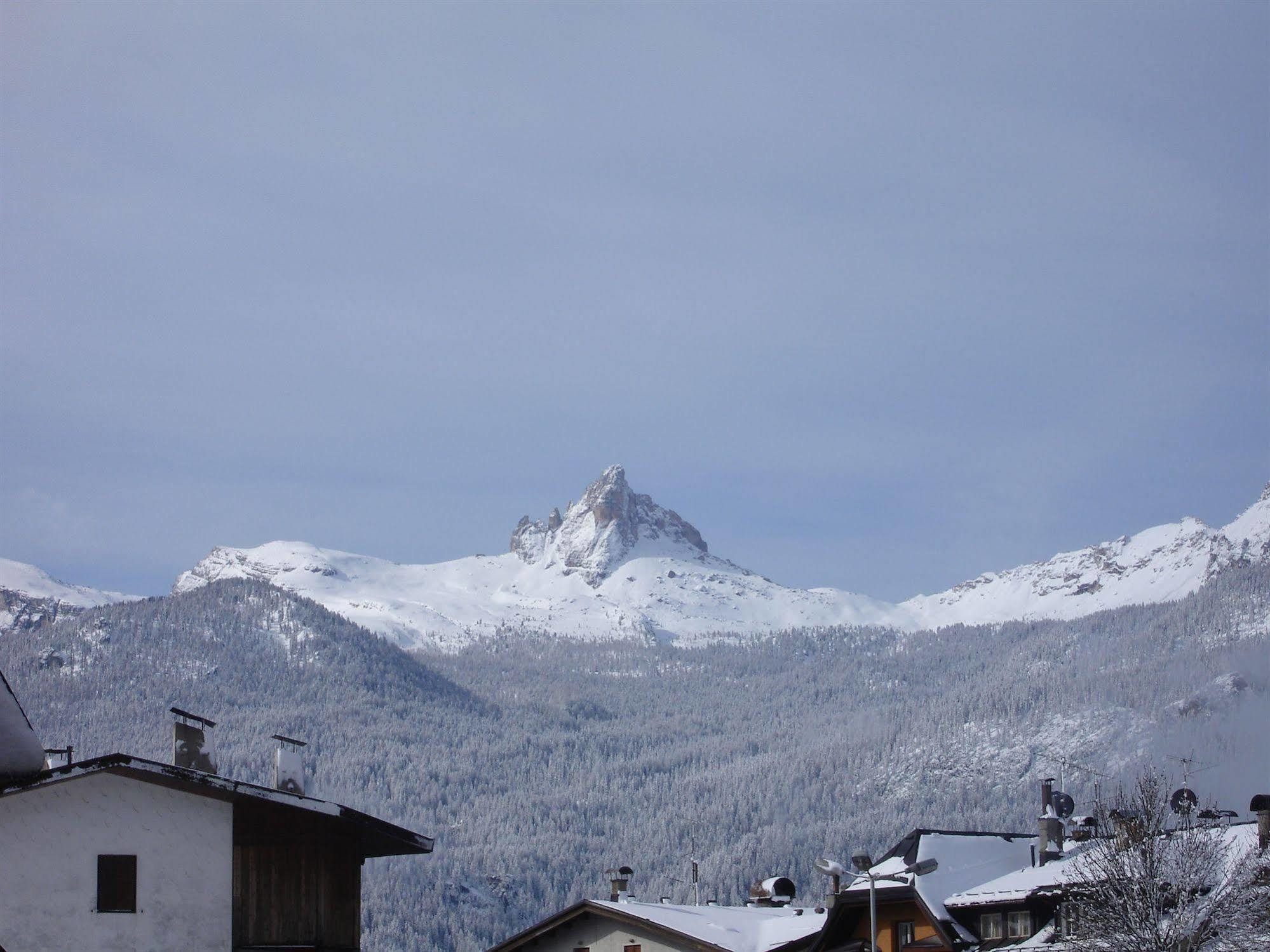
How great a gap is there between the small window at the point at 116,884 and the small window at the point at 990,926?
1225 inches

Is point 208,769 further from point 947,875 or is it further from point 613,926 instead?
point 947,875

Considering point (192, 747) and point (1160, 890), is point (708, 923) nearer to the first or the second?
point (1160, 890)

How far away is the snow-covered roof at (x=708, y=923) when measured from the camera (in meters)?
56.4

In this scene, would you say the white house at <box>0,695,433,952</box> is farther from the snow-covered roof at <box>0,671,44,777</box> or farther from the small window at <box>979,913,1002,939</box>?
the small window at <box>979,913,1002,939</box>

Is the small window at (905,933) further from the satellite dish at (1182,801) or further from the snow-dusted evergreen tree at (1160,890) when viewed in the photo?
the satellite dish at (1182,801)

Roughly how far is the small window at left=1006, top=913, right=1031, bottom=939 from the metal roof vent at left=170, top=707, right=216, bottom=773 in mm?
28083

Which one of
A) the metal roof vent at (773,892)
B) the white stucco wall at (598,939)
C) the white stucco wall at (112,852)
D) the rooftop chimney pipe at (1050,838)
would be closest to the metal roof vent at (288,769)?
the white stucco wall at (112,852)

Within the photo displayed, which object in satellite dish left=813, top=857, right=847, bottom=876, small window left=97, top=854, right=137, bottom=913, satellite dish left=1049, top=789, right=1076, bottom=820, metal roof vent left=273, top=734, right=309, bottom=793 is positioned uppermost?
satellite dish left=1049, top=789, right=1076, bottom=820

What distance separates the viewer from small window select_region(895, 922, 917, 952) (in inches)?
2238

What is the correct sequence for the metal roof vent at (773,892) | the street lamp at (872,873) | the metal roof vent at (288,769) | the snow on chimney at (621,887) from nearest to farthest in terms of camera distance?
the metal roof vent at (288,769)
the street lamp at (872,873)
the snow on chimney at (621,887)
the metal roof vent at (773,892)

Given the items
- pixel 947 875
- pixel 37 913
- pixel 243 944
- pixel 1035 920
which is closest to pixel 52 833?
pixel 37 913

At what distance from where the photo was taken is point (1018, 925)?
55.1 m

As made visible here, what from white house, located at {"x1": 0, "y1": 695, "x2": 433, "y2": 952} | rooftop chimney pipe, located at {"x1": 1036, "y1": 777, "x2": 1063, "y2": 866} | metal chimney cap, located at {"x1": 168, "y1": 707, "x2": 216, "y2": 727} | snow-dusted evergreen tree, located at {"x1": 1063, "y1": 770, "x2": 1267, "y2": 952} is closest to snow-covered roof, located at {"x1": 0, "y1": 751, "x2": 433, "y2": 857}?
white house, located at {"x1": 0, "y1": 695, "x2": 433, "y2": 952}

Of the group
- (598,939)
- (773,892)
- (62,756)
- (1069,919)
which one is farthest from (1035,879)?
(62,756)
